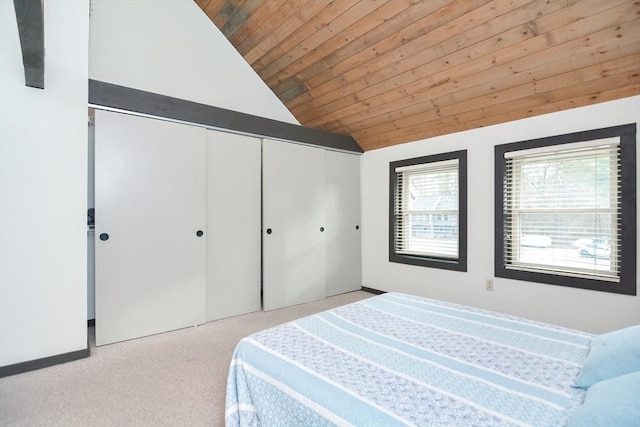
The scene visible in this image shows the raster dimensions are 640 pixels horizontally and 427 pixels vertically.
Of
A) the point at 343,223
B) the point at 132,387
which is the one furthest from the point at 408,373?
the point at 343,223

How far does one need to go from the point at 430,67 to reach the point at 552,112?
1130mm

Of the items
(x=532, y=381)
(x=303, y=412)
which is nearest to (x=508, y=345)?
(x=532, y=381)

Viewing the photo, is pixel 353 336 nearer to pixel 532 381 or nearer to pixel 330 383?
pixel 330 383

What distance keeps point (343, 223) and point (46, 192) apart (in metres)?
2.97

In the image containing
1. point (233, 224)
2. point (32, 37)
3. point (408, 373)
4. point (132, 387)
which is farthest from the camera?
point (233, 224)

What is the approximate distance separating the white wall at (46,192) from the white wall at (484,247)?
10.2ft

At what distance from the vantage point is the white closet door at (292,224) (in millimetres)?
3457

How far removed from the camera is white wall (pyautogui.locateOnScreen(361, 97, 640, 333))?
98.5 inches

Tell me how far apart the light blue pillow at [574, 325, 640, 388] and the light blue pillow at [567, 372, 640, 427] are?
11 centimetres

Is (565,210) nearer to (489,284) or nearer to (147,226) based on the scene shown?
(489,284)

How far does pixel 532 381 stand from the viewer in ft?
3.68

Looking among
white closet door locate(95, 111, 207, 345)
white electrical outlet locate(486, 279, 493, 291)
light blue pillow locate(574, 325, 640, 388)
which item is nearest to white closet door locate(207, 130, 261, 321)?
white closet door locate(95, 111, 207, 345)

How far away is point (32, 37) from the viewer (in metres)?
1.76

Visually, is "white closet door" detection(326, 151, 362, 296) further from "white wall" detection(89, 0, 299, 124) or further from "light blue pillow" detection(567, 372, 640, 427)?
"light blue pillow" detection(567, 372, 640, 427)
